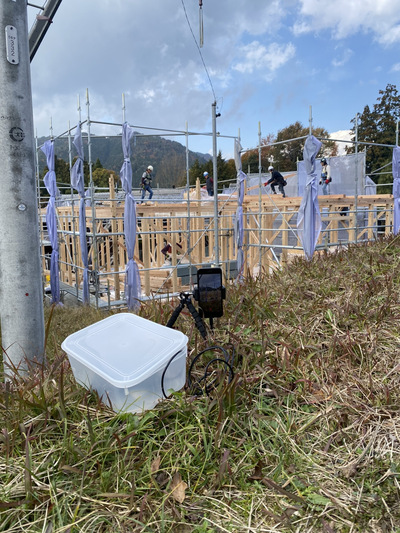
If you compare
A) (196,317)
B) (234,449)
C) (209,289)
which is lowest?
(234,449)

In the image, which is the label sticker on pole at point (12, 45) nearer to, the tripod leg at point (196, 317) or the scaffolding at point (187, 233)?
the tripod leg at point (196, 317)

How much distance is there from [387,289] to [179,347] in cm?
223

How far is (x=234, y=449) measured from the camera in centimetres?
212

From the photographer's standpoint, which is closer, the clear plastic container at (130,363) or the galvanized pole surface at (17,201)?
the clear plastic container at (130,363)

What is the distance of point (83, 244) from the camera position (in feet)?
36.8

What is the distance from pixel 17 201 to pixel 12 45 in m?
1.07

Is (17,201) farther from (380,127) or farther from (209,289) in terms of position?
(380,127)

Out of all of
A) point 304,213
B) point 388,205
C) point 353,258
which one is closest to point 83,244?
point 304,213

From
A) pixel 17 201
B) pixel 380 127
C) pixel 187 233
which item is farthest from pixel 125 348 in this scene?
pixel 380 127

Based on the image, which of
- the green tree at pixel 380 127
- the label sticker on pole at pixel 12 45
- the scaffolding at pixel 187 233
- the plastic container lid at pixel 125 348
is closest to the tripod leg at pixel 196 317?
the plastic container lid at pixel 125 348

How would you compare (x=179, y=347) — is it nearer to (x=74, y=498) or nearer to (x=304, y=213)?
(x=74, y=498)

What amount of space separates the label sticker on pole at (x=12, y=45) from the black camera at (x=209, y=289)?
1979mm

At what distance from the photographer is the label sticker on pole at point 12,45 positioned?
9.69ft

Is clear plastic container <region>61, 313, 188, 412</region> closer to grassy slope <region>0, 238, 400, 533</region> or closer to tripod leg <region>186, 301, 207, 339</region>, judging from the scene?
grassy slope <region>0, 238, 400, 533</region>
